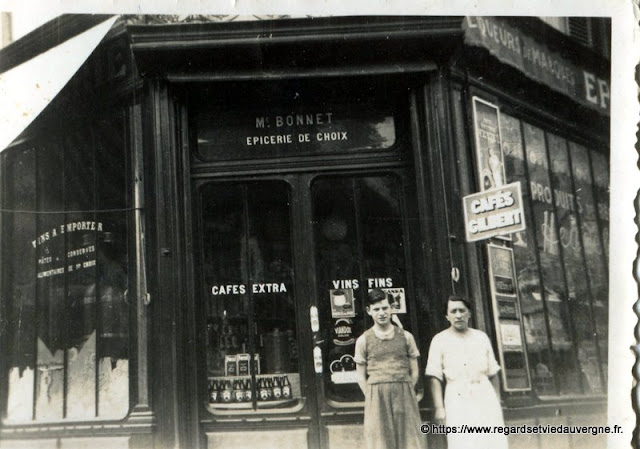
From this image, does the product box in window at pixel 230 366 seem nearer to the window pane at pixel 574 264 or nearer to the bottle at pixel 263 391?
the bottle at pixel 263 391

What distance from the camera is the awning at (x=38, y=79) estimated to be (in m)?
5.91

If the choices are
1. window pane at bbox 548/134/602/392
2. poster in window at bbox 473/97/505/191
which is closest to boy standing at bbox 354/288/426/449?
poster in window at bbox 473/97/505/191

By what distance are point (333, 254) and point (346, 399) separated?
125 cm

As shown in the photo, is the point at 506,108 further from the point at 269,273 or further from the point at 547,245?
the point at 269,273

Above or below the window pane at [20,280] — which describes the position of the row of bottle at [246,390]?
below

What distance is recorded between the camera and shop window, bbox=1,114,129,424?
6238 millimetres

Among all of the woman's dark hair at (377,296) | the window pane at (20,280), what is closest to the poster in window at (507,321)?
the woman's dark hair at (377,296)

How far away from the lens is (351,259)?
6.38 m

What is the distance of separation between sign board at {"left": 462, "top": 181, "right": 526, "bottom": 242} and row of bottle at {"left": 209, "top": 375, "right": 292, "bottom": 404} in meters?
2.04

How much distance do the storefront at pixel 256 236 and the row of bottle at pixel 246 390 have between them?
0.02 meters

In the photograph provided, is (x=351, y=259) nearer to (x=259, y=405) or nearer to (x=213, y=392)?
(x=259, y=405)

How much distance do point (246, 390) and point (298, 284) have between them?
3.32 ft

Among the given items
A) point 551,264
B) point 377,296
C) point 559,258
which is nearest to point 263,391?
point 377,296

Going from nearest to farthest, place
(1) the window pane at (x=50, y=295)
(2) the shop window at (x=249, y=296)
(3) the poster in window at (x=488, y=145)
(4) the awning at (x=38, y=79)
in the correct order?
(4) the awning at (x=38, y=79)
(2) the shop window at (x=249, y=296)
(1) the window pane at (x=50, y=295)
(3) the poster in window at (x=488, y=145)
